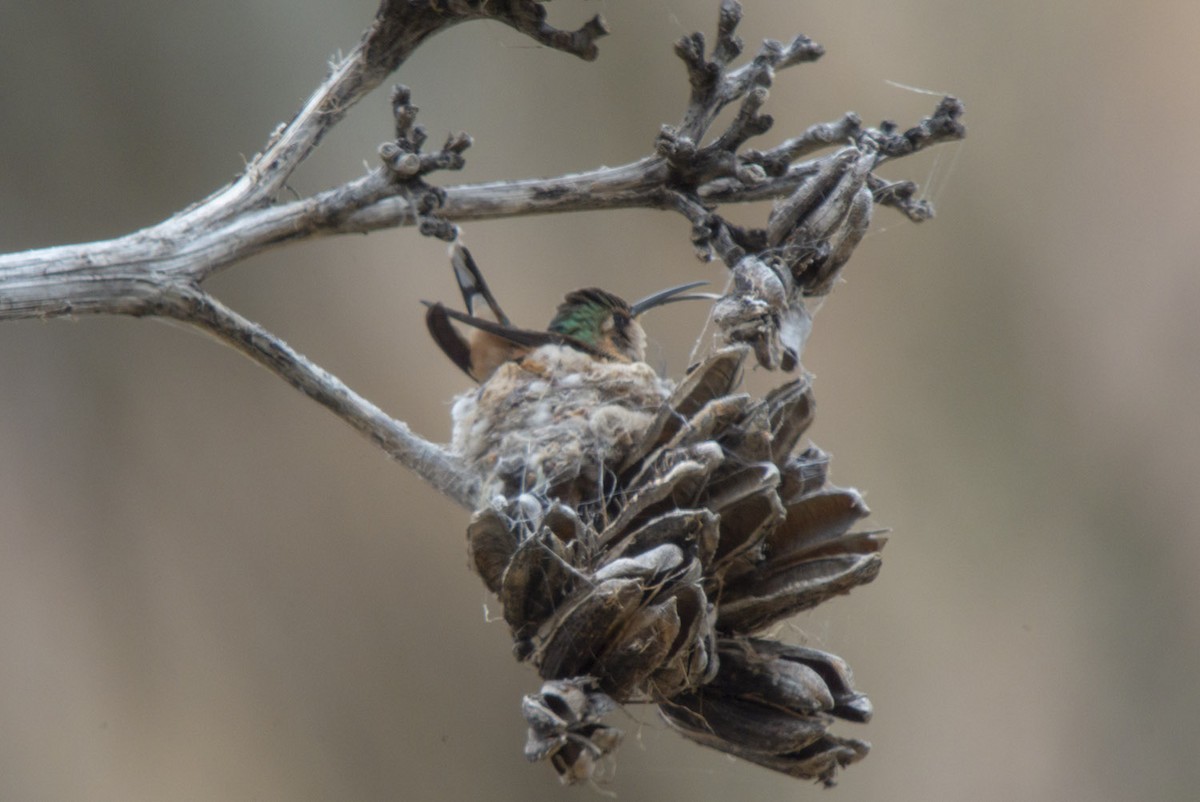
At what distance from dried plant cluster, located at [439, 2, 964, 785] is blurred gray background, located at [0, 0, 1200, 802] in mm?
1609

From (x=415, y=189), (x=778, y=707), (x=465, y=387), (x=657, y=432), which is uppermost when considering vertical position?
(x=465, y=387)

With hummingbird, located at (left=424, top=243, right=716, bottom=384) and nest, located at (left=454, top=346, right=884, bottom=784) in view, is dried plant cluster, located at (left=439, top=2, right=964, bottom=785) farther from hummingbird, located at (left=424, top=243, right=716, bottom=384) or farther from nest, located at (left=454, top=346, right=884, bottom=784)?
hummingbird, located at (left=424, top=243, right=716, bottom=384)

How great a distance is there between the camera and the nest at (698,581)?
81 cm

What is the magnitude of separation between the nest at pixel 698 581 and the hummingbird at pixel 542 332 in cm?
56

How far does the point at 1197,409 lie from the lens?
9.06 feet

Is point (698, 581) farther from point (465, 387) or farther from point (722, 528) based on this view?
point (465, 387)

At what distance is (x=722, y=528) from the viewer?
35.3 inches

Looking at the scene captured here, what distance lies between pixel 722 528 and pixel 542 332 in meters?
0.70

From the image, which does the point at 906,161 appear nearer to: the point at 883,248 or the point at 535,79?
the point at 883,248

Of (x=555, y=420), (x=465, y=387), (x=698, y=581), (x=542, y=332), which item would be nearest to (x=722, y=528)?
(x=698, y=581)

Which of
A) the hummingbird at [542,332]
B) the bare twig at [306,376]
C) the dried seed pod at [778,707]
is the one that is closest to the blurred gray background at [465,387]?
the hummingbird at [542,332]

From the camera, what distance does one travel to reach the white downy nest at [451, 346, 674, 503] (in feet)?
3.60

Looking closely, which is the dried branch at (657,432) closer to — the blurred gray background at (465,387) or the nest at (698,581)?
the nest at (698,581)

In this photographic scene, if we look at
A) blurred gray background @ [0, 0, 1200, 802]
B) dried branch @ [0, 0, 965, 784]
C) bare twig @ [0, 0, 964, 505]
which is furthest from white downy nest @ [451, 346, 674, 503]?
blurred gray background @ [0, 0, 1200, 802]
